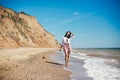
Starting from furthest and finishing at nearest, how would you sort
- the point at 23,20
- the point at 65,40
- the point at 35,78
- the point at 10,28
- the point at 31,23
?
the point at 31,23 → the point at 23,20 → the point at 10,28 → the point at 65,40 → the point at 35,78

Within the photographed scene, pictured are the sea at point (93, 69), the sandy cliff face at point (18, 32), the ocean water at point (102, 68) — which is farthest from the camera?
the sandy cliff face at point (18, 32)

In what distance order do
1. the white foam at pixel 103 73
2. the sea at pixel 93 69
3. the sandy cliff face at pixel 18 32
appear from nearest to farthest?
1. the white foam at pixel 103 73
2. the sea at pixel 93 69
3. the sandy cliff face at pixel 18 32

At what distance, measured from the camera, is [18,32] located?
50.4 metres

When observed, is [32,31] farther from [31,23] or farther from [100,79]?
[100,79]

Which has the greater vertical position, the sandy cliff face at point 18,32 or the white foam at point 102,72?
the sandy cliff face at point 18,32

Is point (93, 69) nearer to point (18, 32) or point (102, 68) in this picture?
point (102, 68)

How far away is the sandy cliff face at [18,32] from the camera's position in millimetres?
43078

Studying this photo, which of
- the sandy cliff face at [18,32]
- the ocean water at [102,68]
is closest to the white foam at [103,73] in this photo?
the ocean water at [102,68]

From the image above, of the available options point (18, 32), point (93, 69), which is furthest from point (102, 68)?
point (18, 32)

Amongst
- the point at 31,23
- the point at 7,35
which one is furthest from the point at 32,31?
the point at 7,35

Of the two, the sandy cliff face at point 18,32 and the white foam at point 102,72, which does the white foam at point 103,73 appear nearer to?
the white foam at point 102,72

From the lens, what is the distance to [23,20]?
6119 cm

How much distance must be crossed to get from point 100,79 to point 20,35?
45958 millimetres

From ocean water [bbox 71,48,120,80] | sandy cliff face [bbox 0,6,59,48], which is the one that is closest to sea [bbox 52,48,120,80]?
ocean water [bbox 71,48,120,80]
